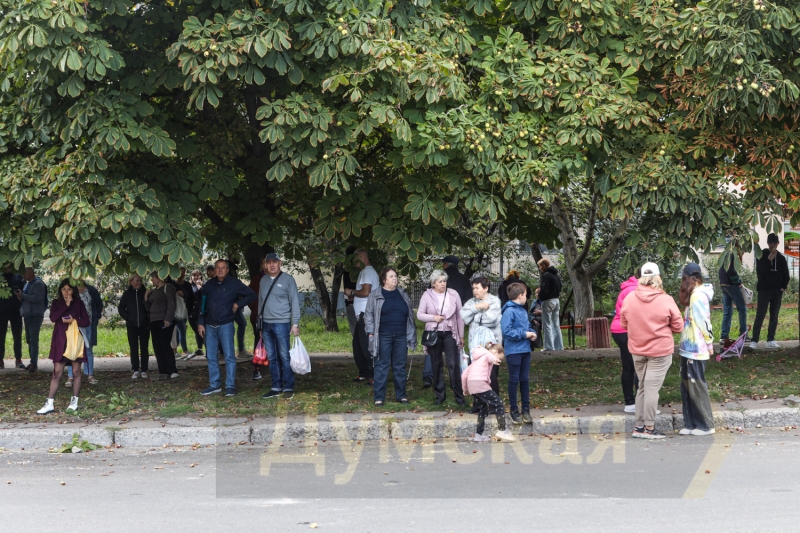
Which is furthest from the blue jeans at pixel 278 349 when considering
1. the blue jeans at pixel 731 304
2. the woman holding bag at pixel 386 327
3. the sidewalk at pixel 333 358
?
the blue jeans at pixel 731 304

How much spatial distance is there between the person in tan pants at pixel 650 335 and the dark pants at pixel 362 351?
4.05 m

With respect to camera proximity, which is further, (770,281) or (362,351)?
(770,281)

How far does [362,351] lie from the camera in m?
11.8

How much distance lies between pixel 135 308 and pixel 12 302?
2.78 m

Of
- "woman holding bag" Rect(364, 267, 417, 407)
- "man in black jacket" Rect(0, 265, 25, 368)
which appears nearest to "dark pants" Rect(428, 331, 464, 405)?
"woman holding bag" Rect(364, 267, 417, 407)

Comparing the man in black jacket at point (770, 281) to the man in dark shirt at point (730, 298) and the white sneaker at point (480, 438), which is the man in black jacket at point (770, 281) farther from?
the white sneaker at point (480, 438)

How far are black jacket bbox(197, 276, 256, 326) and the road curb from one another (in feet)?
6.44

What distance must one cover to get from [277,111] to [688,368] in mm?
4925

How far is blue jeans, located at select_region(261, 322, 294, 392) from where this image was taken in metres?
10.9

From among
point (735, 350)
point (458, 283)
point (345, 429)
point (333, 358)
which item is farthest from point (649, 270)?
point (333, 358)

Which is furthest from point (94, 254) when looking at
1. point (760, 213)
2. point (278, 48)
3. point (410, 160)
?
point (760, 213)

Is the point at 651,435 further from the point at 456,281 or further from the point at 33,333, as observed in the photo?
the point at 33,333

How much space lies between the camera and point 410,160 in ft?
30.4

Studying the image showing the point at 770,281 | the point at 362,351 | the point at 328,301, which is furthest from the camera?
the point at 328,301
